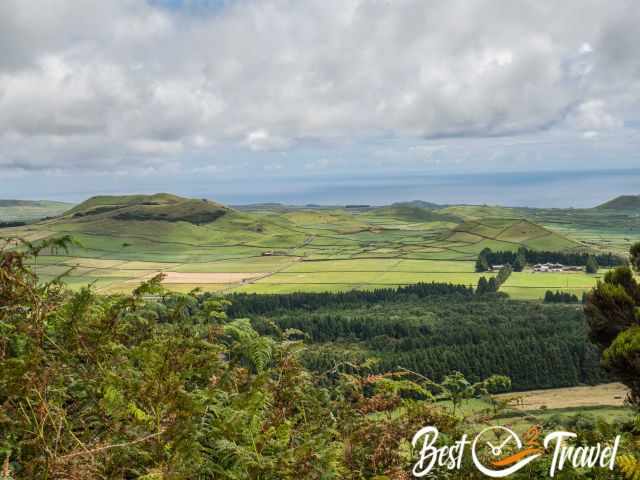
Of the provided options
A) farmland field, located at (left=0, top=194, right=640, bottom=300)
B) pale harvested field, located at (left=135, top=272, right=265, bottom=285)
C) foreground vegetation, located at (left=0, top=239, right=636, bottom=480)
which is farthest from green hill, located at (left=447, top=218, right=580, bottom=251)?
foreground vegetation, located at (left=0, top=239, right=636, bottom=480)

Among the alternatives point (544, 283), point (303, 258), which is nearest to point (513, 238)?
point (544, 283)

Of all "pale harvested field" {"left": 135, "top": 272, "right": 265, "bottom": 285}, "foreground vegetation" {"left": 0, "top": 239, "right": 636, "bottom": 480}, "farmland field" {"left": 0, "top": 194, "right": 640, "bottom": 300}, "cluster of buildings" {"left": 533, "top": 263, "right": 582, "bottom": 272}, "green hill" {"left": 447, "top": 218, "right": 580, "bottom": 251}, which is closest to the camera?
"foreground vegetation" {"left": 0, "top": 239, "right": 636, "bottom": 480}

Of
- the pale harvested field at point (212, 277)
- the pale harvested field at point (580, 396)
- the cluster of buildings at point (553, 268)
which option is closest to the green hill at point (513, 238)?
the cluster of buildings at point (553, 268)

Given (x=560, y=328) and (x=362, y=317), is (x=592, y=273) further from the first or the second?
(x=362, y=317)

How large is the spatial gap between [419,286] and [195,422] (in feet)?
385

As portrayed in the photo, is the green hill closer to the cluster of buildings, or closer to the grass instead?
the cluster of buildings

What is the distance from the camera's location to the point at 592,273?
428 feet

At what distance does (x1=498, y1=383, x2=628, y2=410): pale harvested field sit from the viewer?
1873 inches

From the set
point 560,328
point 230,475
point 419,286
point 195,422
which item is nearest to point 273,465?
point 230,475

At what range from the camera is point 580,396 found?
53219 mm

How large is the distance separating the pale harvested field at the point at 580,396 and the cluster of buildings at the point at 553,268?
267ft

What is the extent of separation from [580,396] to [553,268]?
98558 mm

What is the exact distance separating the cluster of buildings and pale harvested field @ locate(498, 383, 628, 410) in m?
81.5

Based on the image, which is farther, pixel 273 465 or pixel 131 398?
pixel 131 398
